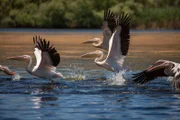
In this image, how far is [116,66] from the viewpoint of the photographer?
1422 cm

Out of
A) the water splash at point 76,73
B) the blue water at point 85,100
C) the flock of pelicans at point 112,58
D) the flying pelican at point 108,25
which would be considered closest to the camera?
the blue water at point 85,100

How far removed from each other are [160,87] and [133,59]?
22.5 feet

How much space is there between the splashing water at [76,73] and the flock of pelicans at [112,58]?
0.51 meters

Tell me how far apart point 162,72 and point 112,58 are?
6.69 ft

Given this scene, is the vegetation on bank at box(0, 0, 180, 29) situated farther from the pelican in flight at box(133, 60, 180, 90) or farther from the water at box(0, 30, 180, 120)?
the pelican in flight at box(133, 60, 180, 90)

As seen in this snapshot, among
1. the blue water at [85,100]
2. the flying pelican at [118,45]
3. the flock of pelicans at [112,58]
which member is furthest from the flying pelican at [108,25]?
the blue water at [85,100]

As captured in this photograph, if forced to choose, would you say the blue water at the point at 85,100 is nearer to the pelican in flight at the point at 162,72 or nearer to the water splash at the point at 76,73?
the pelican in flight at the point at 162,72

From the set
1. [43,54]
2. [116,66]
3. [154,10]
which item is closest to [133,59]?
[116,66]

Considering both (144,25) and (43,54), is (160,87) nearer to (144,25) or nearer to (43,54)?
(43,54)

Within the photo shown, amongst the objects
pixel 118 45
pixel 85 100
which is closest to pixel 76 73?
pixel 118 45

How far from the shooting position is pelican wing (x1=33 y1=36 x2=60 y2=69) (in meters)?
12.7

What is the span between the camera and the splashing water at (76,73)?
1410 cm

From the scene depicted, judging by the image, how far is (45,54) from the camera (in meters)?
12.9

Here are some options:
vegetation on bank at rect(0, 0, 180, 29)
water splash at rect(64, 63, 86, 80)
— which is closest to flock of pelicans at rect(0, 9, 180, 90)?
water splash at rect(64, 63, 86, 80)
